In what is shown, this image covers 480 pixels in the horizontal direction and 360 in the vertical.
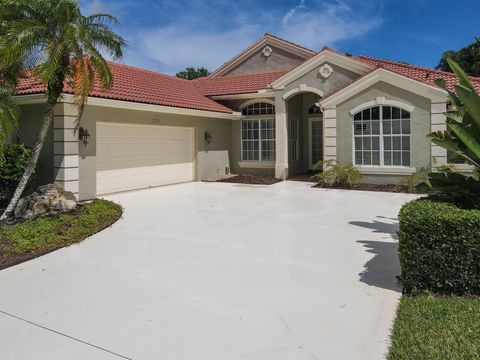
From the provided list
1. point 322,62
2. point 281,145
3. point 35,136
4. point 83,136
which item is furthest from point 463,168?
point 35,136

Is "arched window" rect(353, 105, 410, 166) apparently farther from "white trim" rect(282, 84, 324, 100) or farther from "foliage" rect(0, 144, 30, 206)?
"foliage" rect(0, 144, 30, 206)

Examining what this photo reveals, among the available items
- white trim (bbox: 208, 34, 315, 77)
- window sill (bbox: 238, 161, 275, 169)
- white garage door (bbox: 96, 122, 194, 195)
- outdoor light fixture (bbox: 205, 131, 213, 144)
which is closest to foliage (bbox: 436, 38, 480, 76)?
white trim (bbox: 208, 34, 315, 77)

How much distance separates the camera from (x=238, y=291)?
548 centimetres

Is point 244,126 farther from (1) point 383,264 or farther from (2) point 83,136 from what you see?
(1) point 383,264

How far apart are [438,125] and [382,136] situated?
2.04m

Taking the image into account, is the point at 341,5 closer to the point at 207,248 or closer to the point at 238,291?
the point at 207,248

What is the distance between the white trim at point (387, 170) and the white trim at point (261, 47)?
10.2m

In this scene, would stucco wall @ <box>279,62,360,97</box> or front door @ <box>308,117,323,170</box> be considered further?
front door @ <box>308,117,323,170</box>

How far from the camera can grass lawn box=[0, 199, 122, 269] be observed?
24.3 feet

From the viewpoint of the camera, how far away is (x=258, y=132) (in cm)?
2097

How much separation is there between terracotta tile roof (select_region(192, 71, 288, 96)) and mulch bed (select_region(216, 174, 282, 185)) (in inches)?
173

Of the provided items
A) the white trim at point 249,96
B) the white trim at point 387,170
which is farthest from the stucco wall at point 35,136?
the white trim at point 387,170

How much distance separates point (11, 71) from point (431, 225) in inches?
416

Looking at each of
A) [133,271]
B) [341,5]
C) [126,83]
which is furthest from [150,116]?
[133,271]
